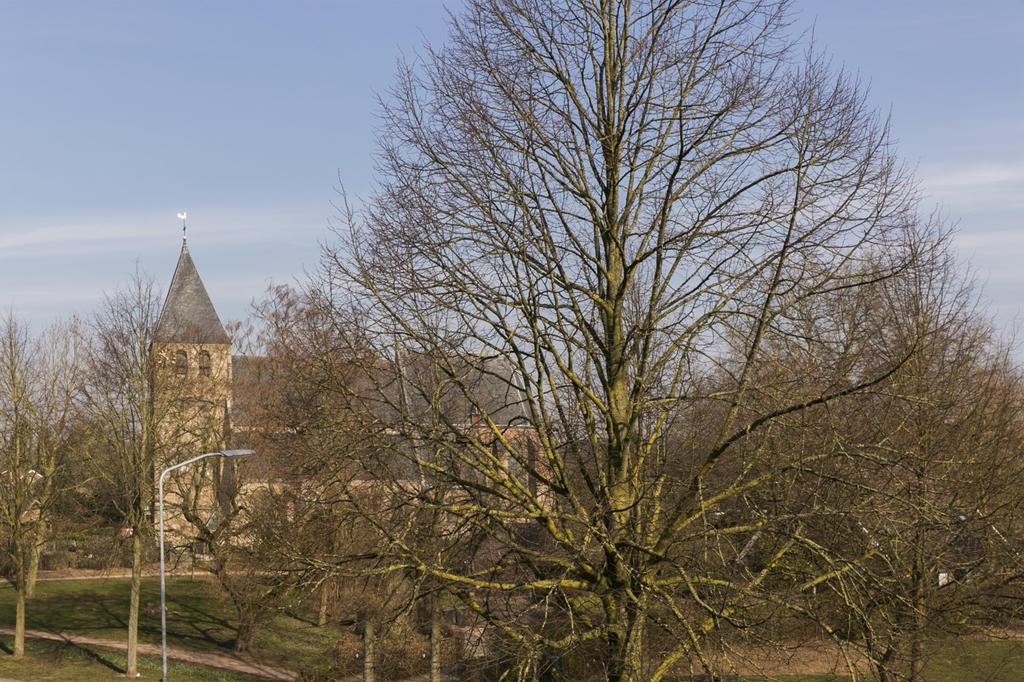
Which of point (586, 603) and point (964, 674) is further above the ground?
point (586, 603)

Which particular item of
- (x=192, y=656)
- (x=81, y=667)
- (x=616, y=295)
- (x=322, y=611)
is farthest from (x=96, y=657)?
(x=616, y=295)

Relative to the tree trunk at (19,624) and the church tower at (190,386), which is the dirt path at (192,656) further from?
the church tower at (190,386)

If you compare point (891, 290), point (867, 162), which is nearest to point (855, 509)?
point (867, 162)

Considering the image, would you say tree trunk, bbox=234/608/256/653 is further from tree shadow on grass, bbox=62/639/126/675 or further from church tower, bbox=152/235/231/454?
church tower, bbox=152/235/231/454

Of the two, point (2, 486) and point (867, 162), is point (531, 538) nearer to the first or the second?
point (867, 162)

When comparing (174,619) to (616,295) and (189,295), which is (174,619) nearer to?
(189,295)

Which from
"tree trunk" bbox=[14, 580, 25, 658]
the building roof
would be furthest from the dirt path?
the building roof

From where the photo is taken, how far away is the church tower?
32625mm

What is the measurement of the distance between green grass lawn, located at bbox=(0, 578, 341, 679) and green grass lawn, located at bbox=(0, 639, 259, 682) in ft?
8.34

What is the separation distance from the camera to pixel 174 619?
124 ft

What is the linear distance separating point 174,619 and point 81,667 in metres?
7.17

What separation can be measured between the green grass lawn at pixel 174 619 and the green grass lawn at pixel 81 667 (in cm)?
254

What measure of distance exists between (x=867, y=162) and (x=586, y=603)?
5245 millimetres

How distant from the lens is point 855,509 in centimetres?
937
